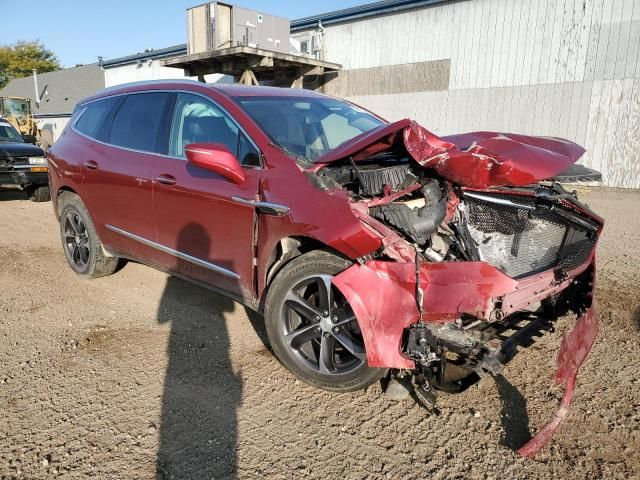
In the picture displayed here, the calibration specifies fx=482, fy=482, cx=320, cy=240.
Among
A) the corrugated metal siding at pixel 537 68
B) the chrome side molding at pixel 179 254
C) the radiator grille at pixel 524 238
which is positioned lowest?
the chrome side molding at pixel 179 254

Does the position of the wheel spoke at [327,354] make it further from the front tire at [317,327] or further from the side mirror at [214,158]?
the side mirror at [214,158]

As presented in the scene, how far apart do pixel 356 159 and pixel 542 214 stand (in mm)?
1134

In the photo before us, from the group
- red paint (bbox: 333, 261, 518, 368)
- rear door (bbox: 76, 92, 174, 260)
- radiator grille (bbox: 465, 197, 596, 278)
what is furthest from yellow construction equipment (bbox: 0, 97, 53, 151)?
radiator grille (bbox: 465, 197, 596, 278)

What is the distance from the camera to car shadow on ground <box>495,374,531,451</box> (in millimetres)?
2500

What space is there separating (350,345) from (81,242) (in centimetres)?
354

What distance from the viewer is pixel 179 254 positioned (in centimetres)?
374

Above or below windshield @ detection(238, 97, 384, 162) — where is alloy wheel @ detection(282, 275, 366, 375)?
below

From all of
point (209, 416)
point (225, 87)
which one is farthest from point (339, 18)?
point (209, 416)

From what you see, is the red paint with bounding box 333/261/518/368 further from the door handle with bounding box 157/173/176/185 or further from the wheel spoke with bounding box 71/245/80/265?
the wheel spoke with bounding box 71/245/80/265

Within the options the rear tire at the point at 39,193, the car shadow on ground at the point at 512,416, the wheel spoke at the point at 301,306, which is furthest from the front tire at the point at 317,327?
the rear tire at the point at 39,193

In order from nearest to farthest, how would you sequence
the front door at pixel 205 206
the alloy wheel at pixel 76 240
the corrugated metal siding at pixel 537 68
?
the front door at pixel 205 206 → the alloy wheel at pixel 76 240 → the corrugated metal siding at pixel 537 68

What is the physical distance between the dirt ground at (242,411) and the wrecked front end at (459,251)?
24cm

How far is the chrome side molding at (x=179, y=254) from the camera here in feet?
11.1

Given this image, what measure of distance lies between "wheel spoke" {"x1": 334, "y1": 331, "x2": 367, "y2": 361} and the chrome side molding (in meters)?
0.90
